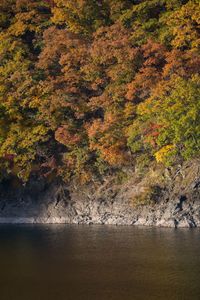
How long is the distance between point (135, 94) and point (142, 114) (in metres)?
2.42

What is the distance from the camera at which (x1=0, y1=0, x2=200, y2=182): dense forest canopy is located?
40.5 m

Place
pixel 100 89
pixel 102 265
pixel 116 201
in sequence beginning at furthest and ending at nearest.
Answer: pixel 100 89
pixel 116 201
pixel 102 265

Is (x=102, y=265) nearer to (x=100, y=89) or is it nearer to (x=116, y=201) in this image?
(x=116, y=201)

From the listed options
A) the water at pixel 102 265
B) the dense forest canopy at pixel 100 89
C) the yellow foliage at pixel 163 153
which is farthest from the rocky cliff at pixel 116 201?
the water at pixel 102 265

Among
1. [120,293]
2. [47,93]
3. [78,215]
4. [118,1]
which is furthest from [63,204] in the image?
[120,293]

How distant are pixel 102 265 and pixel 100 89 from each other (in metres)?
22.0

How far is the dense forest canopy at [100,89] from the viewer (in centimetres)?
4053

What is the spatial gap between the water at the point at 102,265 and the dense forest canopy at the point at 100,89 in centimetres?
699

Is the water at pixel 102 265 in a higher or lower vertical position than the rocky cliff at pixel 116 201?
higher

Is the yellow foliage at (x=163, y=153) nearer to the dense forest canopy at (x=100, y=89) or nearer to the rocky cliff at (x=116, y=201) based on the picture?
the dense forest canopy at (x=100, y=89)

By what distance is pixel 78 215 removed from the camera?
44.9 meters

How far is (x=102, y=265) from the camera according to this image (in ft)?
90.9

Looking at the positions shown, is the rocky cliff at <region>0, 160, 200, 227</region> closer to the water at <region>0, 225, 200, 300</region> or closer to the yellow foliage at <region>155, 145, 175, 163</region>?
the yellow foliage at <region>155, 145, 175, 163</region>

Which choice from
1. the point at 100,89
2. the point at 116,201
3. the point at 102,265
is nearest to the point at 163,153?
the point at 116,201
